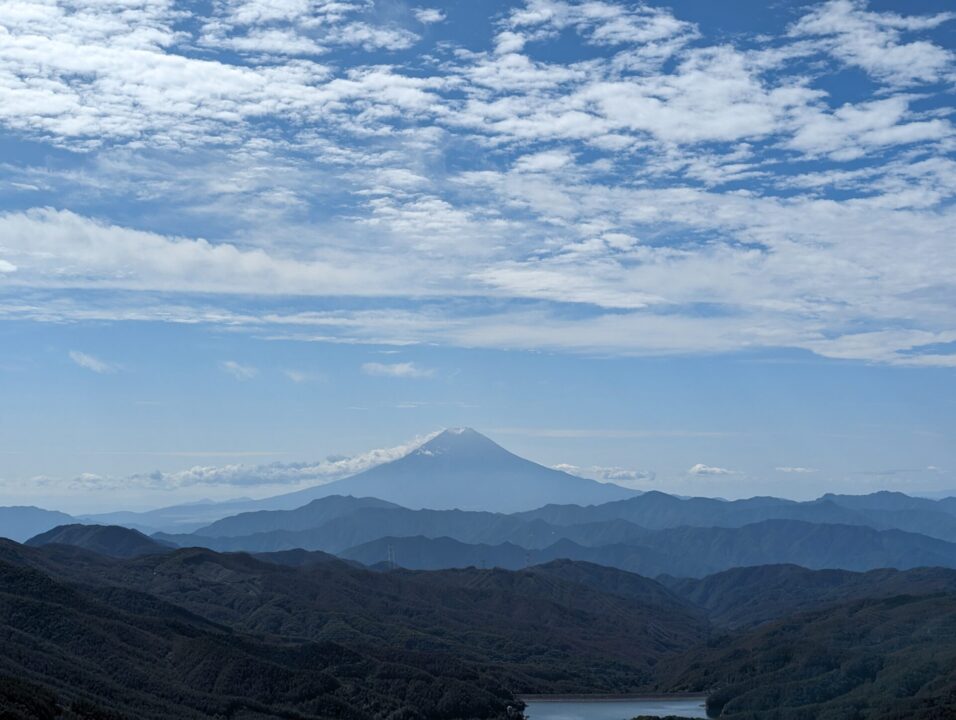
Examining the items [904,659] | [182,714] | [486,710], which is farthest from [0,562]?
[904,659]

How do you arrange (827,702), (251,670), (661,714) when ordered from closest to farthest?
(251,670) → (827,702) → (661,714)

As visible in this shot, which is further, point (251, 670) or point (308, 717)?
point (251, 670)

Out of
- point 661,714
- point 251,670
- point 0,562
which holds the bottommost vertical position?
point 661,714

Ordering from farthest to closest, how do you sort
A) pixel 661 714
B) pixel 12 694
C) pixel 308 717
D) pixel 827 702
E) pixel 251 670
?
pixel 661 714, pixel 827 702, pixel 251 670, pixel 308 717, pixel 12 694

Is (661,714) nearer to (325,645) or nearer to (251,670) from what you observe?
(325,645)

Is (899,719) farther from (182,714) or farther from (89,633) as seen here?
(89,633)

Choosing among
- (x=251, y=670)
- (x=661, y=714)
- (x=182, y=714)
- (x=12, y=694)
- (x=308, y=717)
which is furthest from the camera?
(x=661, y=714)

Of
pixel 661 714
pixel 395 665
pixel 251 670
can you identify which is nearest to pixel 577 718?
pixel 661 714

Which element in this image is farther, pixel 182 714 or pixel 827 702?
pixel 827 702

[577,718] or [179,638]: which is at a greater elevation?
[179,638]
